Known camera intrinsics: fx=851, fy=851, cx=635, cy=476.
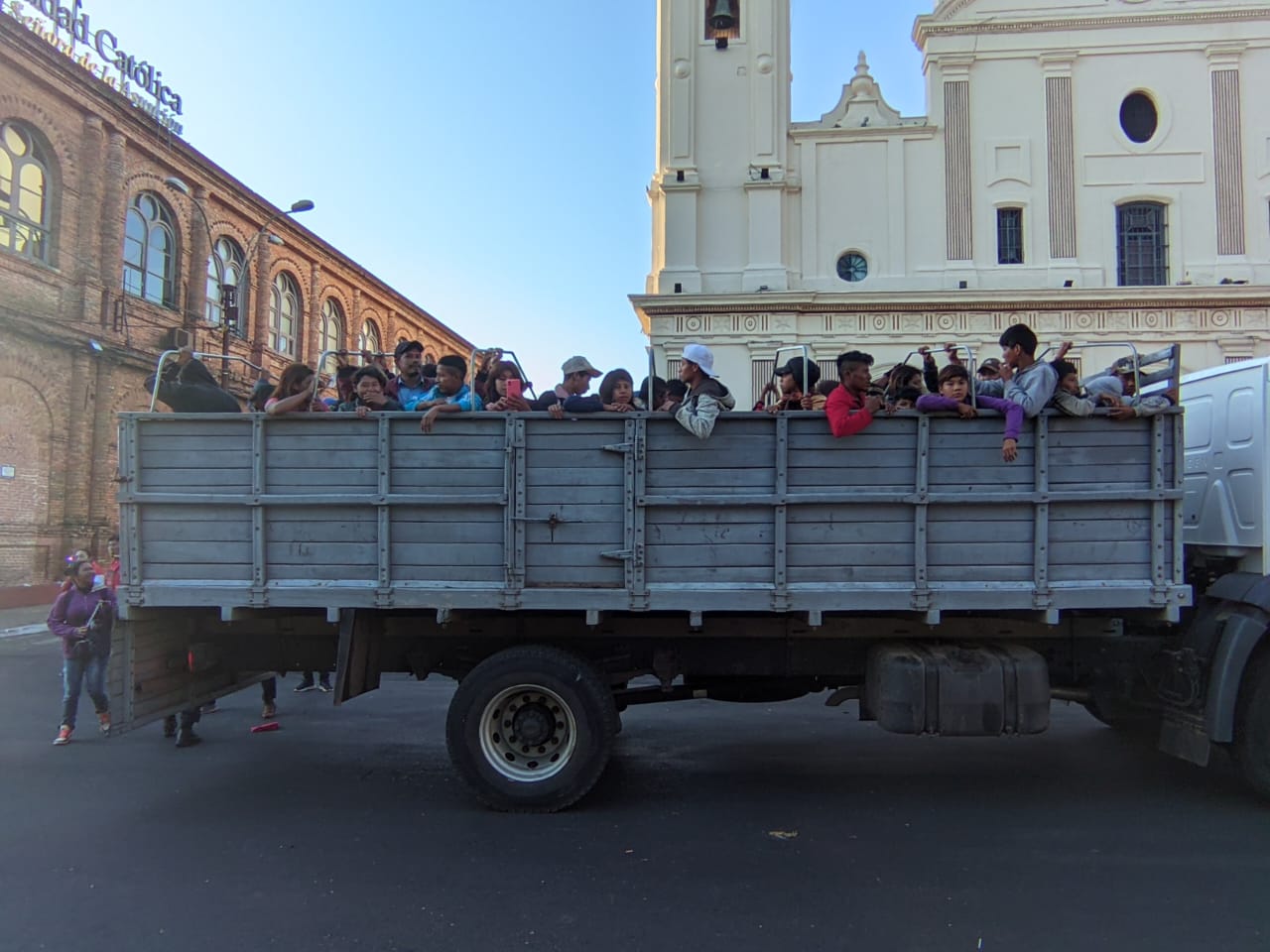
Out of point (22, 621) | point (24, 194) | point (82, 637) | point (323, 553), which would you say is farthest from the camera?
point (24, 194)

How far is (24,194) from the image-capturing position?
1875 cm

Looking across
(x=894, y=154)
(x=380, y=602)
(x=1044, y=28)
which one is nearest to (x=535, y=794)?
→ (x=380, y=602)

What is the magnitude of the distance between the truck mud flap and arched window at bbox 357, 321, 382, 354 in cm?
3294

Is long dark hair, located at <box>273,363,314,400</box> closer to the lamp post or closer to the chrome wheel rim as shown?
the chrome wheel rim

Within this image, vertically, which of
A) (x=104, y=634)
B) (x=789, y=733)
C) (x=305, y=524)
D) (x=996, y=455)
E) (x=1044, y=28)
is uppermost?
(x=1044, y=28)

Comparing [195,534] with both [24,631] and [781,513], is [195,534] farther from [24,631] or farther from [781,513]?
[24,631]

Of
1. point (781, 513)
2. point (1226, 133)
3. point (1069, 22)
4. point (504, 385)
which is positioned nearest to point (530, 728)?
point (781, 513)

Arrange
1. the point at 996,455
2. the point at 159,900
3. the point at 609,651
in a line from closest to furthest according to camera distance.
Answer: the point at 159,900 < the point at 996,455 < the point at 609,651

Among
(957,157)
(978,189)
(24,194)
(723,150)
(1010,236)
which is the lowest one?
(24,194)

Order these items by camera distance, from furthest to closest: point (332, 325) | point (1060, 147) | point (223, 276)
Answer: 1. point (332, 325)
2. point (223, 276)
3. point (1060, 147)

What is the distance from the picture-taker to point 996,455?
495 centimetres

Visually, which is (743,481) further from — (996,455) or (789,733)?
(789,733)

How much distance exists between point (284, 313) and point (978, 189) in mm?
23004

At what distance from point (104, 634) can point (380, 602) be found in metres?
4.04
